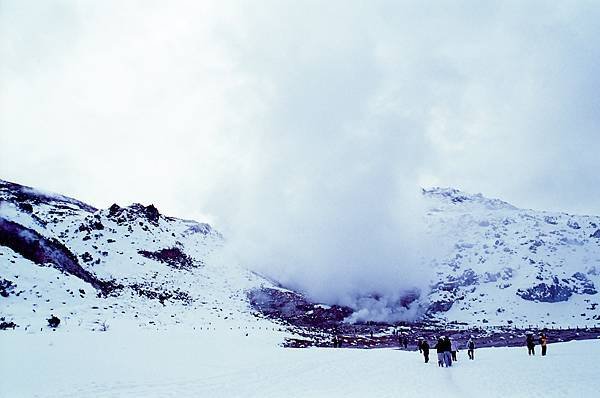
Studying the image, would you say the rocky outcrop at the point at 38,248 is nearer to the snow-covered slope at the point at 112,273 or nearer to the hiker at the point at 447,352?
the snow-covered slope at the point at 112,273

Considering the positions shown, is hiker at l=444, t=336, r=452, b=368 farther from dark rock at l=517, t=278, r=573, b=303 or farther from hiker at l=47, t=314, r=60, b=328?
dark rock at l=517, t=278, r=573, b=303

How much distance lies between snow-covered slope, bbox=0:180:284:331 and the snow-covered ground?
432 cm

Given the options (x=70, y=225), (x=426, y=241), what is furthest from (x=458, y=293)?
(x=70, y=225)

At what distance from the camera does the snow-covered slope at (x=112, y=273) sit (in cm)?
2905

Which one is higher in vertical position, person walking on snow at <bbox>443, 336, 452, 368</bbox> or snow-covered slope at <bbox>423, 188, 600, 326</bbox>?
snow-covered slope at <bbox>423, 188, 600, 326</bbox>

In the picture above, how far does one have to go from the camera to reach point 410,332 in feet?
200

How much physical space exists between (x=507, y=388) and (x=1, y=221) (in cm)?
3921

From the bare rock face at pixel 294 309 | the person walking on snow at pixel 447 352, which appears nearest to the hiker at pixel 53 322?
the person walking on snow at pixel 447 352

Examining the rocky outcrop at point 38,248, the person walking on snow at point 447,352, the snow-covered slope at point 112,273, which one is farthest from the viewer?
the rocky outcrop at point 38,248

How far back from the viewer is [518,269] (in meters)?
85.7

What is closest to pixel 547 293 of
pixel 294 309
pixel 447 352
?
pixel 294 309

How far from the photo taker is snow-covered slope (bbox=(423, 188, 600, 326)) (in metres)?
73.6

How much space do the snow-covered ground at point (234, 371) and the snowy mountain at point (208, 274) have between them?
13.7 feet

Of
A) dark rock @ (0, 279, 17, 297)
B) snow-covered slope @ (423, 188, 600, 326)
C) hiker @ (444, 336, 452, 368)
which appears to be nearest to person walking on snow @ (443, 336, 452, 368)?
hiker @ (444, 336, 452, 368)
